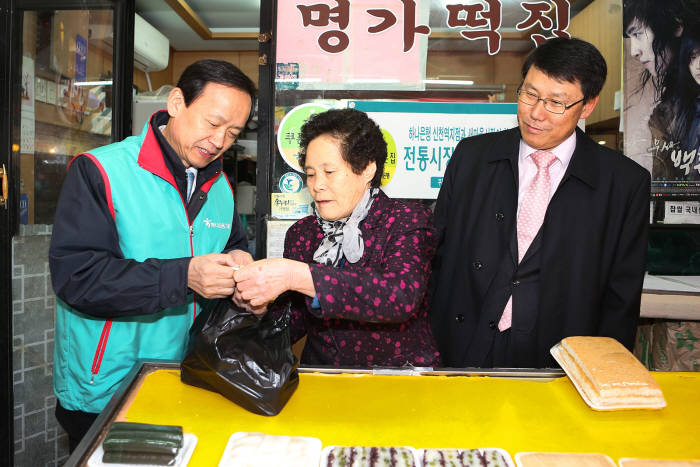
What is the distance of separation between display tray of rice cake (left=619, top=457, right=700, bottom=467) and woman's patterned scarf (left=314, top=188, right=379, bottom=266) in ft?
2.77

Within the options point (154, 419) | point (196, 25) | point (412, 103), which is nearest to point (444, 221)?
point (412, 103)

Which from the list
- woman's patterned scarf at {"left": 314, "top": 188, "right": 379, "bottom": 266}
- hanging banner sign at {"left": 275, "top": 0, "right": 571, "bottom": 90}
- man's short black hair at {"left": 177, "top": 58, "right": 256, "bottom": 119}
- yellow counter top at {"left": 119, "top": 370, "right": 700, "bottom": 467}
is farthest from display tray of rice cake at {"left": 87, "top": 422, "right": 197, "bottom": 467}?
hanging banner sign at {"left": 275, "top": 0, "right": 571, "bottom": 90}

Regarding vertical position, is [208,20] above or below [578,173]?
above

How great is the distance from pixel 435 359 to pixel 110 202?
1.08 metres

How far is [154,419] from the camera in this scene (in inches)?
45.7

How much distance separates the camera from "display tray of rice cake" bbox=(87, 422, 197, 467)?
980 mm

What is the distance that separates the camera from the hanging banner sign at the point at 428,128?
9.34ft

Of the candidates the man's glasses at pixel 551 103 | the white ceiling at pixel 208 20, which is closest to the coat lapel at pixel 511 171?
the man's glasses at pixel 551 103

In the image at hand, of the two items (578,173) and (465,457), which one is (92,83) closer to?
(578,173)

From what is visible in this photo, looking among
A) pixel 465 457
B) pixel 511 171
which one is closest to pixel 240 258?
pixel 465 457

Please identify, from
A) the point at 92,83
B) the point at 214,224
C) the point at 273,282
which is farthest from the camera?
the point at 92,83

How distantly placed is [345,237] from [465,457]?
74 cm

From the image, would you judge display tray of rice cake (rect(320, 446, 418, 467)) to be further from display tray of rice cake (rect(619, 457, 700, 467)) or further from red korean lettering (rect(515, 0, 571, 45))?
red korean lettering (rect(515, 0, 571, 45))

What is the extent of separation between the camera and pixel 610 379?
4.06 feet
